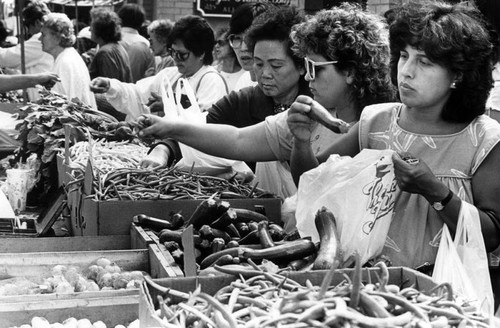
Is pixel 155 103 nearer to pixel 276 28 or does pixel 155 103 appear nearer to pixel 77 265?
pixel 276 28

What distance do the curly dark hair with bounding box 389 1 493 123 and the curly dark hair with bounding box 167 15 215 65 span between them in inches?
151

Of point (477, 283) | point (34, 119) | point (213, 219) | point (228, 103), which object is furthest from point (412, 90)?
point (34, 119)

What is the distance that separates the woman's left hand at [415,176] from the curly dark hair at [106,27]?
8.17 meters

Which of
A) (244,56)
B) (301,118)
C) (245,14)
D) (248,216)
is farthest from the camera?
(244,56)

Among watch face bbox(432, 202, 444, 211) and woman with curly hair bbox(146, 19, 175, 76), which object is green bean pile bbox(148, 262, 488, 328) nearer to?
watch face bbox(432, 202, 444, 211)

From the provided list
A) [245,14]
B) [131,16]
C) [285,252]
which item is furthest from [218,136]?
[131,16]

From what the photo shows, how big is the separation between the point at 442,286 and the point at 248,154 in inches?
75.8

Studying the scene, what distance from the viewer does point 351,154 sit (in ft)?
11.4

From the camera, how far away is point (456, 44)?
9.78 feet

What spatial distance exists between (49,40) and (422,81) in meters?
7.29

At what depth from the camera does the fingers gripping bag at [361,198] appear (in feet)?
9.82

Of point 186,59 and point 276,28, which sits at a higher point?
point 276,28

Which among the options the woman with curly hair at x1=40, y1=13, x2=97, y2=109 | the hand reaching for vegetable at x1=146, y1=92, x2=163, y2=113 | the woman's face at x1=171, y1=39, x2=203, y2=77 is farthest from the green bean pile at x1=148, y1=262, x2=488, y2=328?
the woman with curly hair at x1=40, y1=13, x2=97, y2=109

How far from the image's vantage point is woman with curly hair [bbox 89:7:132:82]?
10234 mm
